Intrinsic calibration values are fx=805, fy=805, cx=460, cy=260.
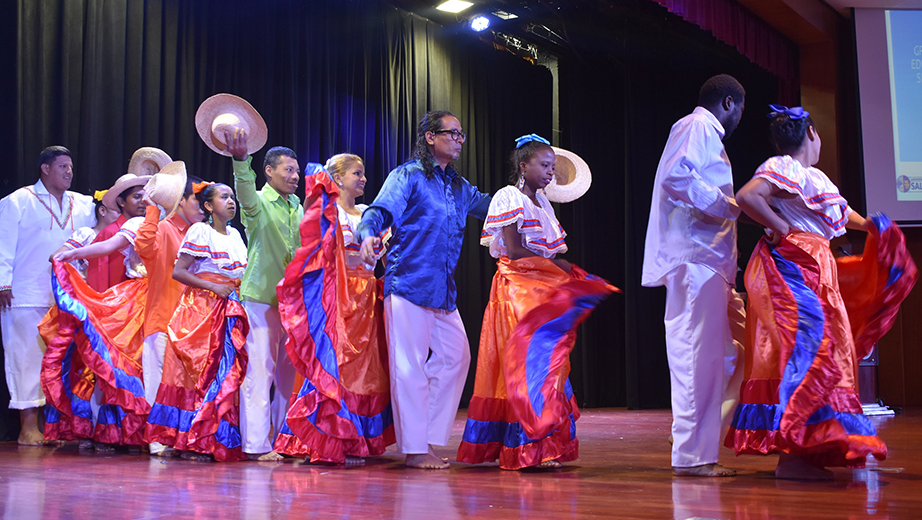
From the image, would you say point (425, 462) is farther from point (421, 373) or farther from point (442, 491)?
point (442, 491)

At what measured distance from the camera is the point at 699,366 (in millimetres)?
2781

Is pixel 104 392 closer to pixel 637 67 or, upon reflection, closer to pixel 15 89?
pixel 15 89

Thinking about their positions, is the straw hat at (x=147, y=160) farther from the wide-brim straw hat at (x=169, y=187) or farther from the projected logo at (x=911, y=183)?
the projected logo at (x=911, y=183)

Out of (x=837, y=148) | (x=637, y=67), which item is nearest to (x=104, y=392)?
(x=637, y=67)

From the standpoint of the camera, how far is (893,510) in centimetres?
198

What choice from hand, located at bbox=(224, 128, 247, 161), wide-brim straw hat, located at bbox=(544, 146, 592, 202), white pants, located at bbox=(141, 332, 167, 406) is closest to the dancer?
hand, located at bbox=(224, 128, 247, 161)

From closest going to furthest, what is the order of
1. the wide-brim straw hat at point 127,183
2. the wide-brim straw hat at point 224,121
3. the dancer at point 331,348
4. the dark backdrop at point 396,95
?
the dancer at point 331,348 → the wide-brim straw hat at point 224,121 → the wide-brim straw hat at point 127,183 → the dark backdrop at point 396,95

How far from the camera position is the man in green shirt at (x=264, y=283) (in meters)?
3.63

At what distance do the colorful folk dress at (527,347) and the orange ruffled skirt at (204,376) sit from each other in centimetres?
114

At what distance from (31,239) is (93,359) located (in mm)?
968

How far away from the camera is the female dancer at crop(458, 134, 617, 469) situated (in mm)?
3047

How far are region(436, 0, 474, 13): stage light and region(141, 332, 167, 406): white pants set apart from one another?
14.9ft

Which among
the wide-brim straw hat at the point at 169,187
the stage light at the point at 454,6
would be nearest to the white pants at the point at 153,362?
the wide-brim straw hat at the point at 169,187

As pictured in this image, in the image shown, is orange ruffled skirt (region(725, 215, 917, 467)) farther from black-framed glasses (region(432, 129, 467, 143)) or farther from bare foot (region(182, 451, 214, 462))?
bare foot (region(182, 451, 214, 462))
